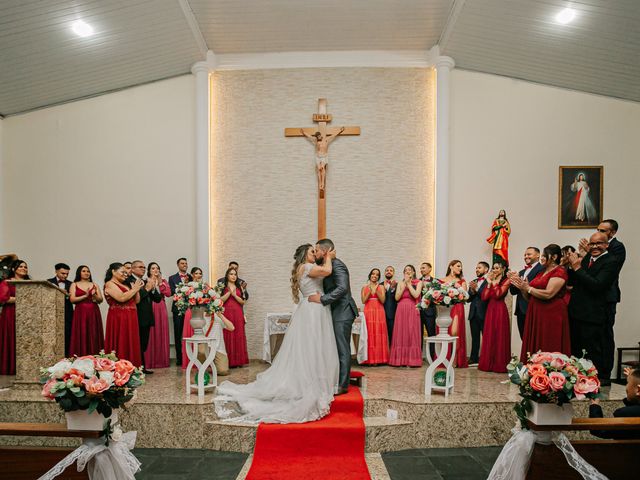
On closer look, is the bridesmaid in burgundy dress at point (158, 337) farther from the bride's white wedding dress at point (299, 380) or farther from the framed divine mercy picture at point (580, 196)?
the framed divine mercy picture at point (580, 196)

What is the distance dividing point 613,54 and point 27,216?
947 centimetres

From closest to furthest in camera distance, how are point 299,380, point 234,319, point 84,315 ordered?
1. point 299,380
2. point 84,315
3. point 234,319

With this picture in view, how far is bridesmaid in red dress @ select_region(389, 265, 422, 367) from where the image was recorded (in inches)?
287

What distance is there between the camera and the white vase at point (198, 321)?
5637 mm

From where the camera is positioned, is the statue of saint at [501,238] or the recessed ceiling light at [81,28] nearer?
the recessed ceiling light at [81,28]

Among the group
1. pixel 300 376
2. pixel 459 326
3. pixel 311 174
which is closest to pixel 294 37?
pixel 311 174

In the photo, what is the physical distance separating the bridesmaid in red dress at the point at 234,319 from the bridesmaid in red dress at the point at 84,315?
1.66m

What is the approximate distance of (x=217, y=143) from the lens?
28.5 ft

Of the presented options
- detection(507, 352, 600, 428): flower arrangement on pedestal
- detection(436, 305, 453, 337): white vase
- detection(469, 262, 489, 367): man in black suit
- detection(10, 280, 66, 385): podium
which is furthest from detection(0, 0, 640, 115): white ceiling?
detection(507, 352, 600, 428): flower arrangement on pedestal

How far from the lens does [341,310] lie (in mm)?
5438

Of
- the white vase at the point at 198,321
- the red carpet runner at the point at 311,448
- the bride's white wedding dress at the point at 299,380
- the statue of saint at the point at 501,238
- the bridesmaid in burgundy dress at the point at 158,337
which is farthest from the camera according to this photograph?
the statue of saint at the point at 501,238

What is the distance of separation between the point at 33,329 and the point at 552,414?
5.21 meters

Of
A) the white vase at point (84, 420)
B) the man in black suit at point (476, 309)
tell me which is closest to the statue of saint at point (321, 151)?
the man in black suit at point (476, 309)

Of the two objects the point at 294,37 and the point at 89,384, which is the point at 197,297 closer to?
the point at 89,384
